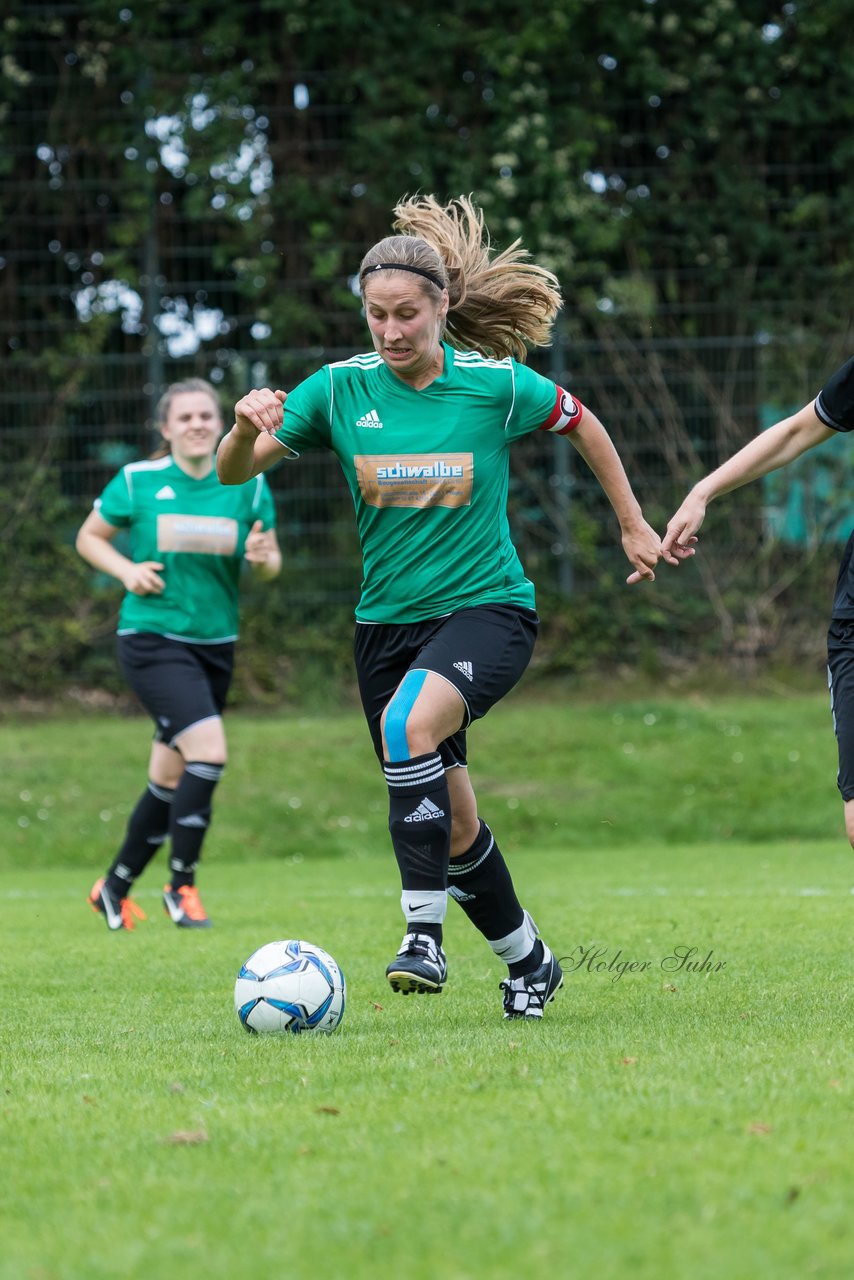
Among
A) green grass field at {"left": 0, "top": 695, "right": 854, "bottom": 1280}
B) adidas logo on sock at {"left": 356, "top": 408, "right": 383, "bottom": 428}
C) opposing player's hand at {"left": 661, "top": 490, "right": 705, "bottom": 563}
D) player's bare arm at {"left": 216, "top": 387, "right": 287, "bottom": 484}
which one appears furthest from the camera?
opposing player's hand at {"left": 661, "top": 490, "right": 705, "bottom": 563}

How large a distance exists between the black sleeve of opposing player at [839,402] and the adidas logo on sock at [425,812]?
1.75 meters

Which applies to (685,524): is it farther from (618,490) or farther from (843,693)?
(843,693)

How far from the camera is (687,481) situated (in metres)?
16.1

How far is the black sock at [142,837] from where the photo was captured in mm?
8492

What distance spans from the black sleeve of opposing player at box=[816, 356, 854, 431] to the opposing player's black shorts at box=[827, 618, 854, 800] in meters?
0.63

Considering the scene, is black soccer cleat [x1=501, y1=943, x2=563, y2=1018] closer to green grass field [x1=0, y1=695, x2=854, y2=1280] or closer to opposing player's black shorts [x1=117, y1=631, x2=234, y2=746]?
green grass field [x1=0, y1=695, x2=854, y2=1280]

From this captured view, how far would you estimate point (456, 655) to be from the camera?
4.91 meters

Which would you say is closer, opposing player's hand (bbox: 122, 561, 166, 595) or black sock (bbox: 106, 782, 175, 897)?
opposing player's hand (bbox: 122, 561, 166, 595)

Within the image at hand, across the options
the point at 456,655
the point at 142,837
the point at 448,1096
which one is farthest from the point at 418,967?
the point at 142,837

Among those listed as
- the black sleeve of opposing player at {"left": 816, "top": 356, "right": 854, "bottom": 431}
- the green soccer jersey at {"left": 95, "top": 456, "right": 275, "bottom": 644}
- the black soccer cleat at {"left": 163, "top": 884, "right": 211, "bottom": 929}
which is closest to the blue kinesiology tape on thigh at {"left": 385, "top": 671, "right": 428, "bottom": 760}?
the black sleeve of opposing player at {"left": 816, "top": 356, "right": 854, "bottom": 431}

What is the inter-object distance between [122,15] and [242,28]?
1233 mm

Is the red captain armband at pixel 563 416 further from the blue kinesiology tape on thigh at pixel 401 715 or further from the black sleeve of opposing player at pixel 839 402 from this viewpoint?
the blue kinesiology tape on thigh at pixel 401 715

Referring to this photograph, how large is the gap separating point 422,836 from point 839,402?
74.9 inches

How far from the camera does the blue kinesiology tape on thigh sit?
477cm
